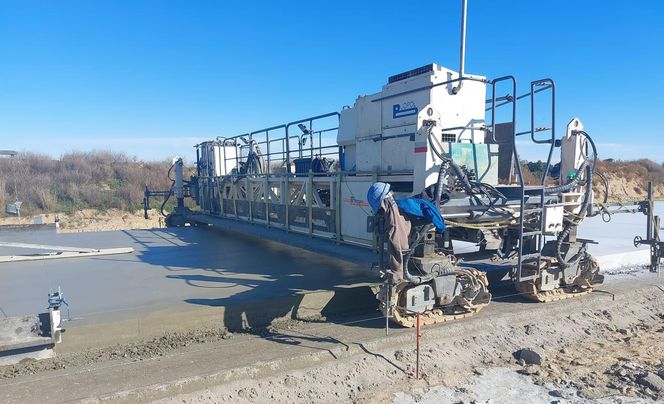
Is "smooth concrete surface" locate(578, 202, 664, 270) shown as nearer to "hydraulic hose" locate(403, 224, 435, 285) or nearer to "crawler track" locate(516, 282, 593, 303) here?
"crawler track" locate(516, 282, 593, 303)

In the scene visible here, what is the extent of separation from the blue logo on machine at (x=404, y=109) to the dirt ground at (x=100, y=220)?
22494mm

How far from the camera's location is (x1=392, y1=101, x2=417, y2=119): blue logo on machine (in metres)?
6.83

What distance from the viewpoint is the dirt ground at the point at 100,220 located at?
26656 mm

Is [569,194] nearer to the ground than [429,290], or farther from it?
farther from it

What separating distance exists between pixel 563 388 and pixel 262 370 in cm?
315

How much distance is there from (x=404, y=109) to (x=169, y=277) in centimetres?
468

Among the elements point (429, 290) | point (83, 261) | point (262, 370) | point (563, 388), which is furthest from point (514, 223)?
point (83, 261)

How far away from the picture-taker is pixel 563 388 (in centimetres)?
468

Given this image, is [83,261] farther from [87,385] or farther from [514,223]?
[514,223]

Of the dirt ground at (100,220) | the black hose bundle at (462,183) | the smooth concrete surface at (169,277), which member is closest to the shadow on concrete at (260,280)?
the smooth concrete surface at (169,277)

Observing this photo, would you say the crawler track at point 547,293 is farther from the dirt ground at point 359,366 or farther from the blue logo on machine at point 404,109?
the blue logo on machine at point 404,109

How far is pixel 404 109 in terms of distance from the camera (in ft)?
22.9

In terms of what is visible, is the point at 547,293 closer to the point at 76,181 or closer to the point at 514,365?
the point at 514,365

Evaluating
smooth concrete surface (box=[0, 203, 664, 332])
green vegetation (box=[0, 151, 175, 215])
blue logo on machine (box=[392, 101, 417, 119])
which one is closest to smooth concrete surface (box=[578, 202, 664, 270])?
smooth concrete surface (box=[0, 203, 664, 332])
